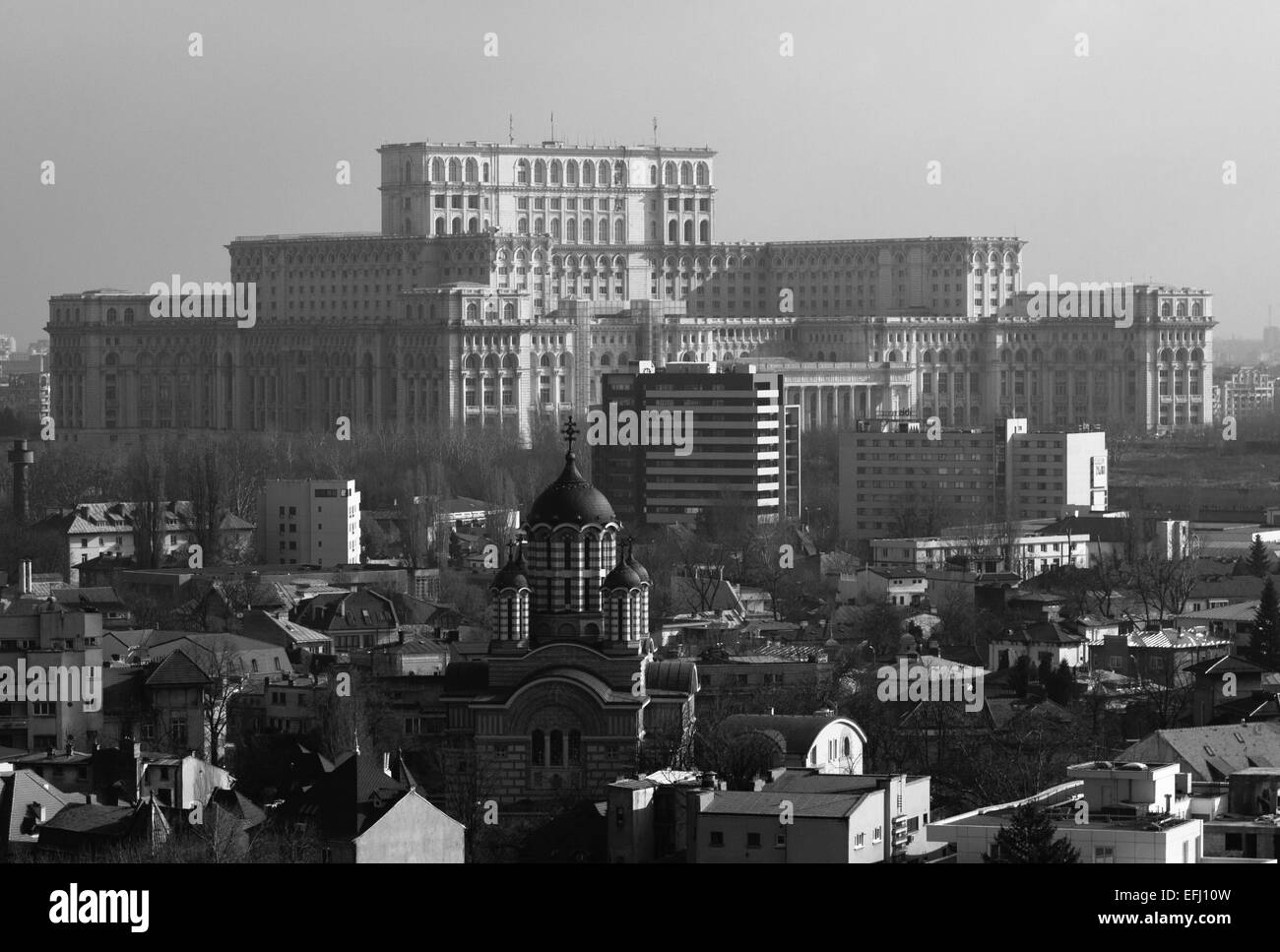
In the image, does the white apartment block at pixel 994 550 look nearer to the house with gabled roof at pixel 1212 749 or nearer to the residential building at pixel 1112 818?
the house with gabled roof at pixel 1212 749

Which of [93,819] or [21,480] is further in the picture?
[21,480]

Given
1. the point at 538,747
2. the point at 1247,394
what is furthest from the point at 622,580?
the point at 1247,394

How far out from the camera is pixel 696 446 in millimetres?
88938

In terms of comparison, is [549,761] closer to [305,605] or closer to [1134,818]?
[1134,818]

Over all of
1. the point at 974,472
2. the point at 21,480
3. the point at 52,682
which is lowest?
the point at 52,682

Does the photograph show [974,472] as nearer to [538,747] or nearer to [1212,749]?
[538,747]

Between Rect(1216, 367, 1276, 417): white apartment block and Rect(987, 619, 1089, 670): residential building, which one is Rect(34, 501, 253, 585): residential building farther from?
Rect(1216, 367, 1276, 417): white apartment block

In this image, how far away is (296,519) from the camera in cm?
7481

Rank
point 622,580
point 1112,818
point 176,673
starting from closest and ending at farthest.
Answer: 1. point 1112,818
2. point 622,580
3. point 176,673

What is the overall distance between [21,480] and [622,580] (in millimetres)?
42860

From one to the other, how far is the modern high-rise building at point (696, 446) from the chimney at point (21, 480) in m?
14.9

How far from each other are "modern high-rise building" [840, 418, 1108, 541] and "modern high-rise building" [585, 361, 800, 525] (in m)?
1.95

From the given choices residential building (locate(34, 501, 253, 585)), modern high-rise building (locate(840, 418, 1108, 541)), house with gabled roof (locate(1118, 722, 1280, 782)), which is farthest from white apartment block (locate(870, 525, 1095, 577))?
house with gabled roof (locate(1118, 722, 1280, 782))
